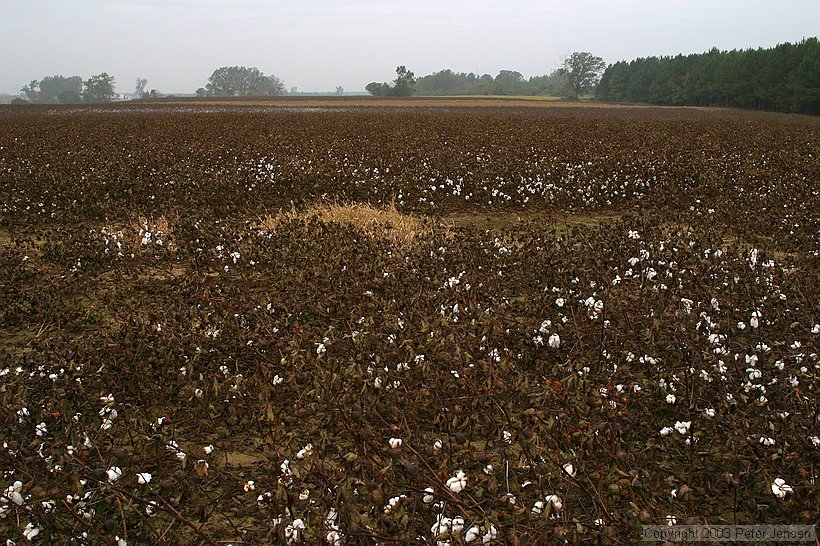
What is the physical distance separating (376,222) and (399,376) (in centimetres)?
475

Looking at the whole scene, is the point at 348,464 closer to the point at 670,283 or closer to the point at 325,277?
the point at 325,277

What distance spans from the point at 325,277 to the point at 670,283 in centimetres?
343

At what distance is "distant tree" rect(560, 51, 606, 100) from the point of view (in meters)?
136

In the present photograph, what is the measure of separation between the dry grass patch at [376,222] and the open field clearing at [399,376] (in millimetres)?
57

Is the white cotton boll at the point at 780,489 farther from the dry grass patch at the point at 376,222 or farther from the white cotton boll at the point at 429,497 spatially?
the dry grass patch at the point at 376,222

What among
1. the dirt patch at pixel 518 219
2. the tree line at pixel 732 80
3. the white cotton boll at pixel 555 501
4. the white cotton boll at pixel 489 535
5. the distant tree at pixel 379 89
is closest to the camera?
the white cotton boll at pixel 489 535

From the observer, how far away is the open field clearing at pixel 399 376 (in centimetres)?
282

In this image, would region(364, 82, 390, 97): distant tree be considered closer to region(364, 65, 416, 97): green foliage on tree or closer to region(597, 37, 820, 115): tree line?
region(364, 65, 416, 97): green foliage on tree

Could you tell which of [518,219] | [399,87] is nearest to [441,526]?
[518,219]

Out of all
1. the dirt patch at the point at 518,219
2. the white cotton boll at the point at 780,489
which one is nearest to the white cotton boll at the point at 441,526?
the white cotton boll at the point at 780,489

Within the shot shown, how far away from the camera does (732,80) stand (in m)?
70.6

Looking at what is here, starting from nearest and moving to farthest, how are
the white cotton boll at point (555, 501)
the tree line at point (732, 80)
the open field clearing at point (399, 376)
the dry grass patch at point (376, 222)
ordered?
the white cotton boll at point (555, 501), the open field clearing at point (399, 376), the dry grass patch at point (376, 222), the tree line at point (732, 80)

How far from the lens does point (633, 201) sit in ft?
37.0

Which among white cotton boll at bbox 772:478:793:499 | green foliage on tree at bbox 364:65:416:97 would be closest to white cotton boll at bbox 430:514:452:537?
white cotton boll at bbox 772:478:793:499
